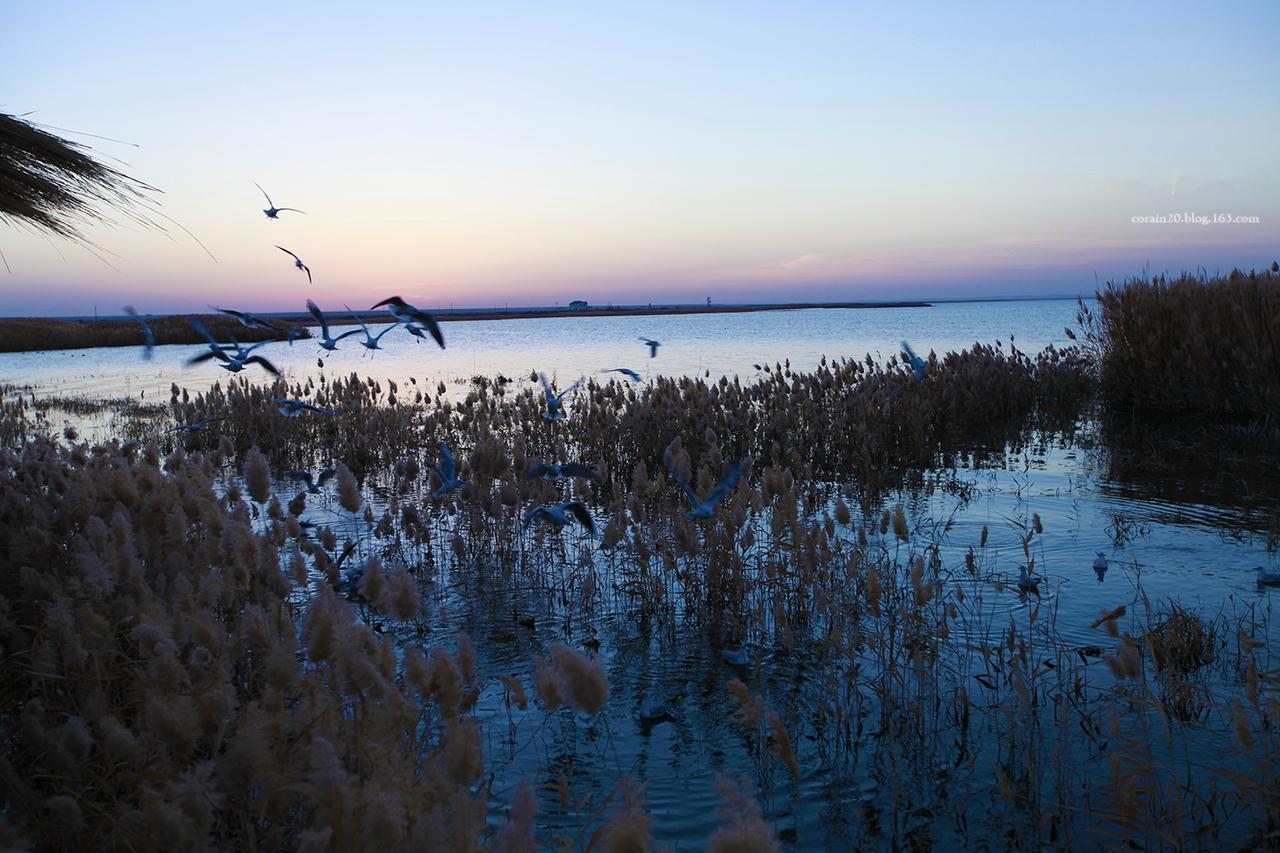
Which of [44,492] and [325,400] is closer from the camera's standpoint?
[44,492]

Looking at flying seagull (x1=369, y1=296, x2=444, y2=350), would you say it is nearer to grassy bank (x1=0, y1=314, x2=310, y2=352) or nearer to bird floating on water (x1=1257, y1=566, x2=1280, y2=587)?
bird floating on water (x1=1257, y1=566, x2=1280, y2=587)

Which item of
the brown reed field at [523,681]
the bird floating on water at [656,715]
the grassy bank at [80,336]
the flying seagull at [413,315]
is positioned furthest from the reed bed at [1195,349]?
the grassy bank at [80,336]

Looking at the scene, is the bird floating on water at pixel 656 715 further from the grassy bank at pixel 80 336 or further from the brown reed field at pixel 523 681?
the grassy bank at pixel 80 336

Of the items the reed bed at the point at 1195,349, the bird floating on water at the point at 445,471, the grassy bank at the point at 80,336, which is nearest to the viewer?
the bird floating on water at the point at 445,471

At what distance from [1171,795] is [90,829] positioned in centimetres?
328

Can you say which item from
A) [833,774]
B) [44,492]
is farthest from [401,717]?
[44,492]

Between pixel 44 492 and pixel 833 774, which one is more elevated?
pixel 44 492

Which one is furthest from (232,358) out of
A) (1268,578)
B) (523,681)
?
(1268,578)

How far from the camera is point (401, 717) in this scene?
82.7 inches

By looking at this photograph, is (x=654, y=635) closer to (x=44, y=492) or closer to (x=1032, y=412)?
(x=44, y=492)

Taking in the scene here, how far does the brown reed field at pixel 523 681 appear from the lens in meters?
1.75

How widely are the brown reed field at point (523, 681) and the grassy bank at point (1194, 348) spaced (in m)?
6.17

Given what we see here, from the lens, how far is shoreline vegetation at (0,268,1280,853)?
69.4 inches

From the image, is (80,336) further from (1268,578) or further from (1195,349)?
(1268,578)
